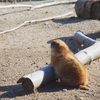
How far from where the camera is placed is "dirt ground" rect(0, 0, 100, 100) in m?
5.09

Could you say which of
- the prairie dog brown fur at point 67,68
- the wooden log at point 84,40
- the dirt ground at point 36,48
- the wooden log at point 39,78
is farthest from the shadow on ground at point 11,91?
the wooden log at point 84,40

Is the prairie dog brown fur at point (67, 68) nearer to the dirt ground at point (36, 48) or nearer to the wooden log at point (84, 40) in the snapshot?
the dirt ground at point (36, 48)

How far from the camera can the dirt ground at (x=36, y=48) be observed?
5.09 meters

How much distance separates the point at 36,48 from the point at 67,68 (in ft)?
7.65

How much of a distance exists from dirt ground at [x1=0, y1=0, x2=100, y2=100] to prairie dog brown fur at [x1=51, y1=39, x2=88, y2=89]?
0.13 meters

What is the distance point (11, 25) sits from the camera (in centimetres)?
927

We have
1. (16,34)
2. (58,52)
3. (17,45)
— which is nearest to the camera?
(58,52)

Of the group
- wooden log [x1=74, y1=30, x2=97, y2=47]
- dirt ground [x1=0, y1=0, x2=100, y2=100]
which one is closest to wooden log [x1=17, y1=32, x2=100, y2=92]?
dirt ground [x1=0, y1=0, x2=100, y2=100]

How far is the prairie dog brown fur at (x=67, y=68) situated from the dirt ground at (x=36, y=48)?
0.41 feet

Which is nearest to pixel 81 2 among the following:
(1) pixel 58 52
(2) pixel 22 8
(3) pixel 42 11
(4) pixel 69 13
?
(4) pixel 69 13

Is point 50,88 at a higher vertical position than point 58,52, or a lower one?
lower

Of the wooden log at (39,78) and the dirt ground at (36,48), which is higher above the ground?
the wooden log at (39,78)

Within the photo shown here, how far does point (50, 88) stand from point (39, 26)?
407cm

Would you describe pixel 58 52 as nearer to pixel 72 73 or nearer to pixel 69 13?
pixel 72 73
